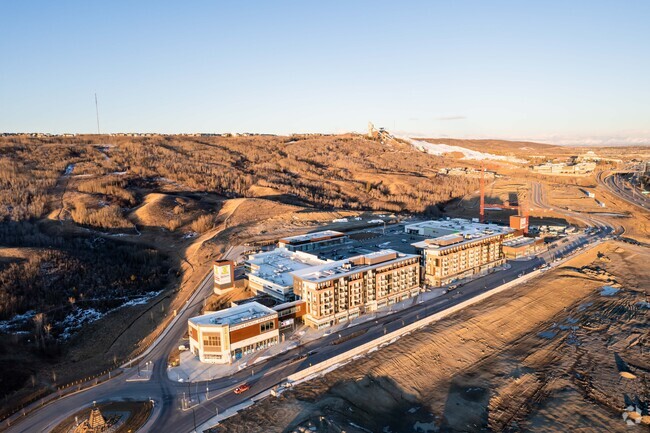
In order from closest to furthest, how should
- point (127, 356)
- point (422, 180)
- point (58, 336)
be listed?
point (127, 356) → point (58, 336) → point (422, 180)

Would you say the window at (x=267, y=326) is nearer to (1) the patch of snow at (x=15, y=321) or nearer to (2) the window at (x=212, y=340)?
(2) the window at (x=212, y=340)

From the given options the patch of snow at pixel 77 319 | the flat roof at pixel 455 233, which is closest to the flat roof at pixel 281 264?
the flat roof at pixel 455 233

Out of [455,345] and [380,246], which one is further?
[380,246]

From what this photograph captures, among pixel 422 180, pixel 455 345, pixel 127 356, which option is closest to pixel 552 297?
pixel 455 345

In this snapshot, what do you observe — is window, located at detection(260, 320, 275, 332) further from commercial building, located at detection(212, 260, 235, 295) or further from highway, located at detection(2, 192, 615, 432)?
commercial building, located at detection(212, 260, 235, 295)

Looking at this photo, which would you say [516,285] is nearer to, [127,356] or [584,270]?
[584,270]

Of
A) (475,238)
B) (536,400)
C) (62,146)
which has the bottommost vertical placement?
(536,400)

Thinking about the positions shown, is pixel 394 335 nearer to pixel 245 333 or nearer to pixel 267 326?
pixel 267 326

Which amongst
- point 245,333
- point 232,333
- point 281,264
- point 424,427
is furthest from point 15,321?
point 424,427
